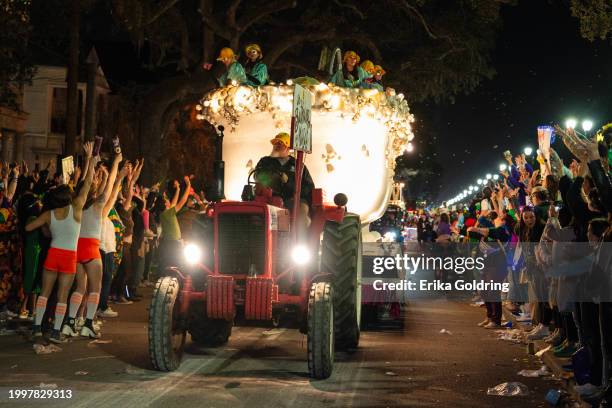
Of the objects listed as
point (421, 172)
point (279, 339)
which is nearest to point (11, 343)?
→ point (279, 339)

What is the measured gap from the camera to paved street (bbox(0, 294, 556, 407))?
8.04 meters

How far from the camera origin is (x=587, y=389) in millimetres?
8062

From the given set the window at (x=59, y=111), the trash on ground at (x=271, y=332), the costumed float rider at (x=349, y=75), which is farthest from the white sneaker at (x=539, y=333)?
the window at (x=59, y=111)

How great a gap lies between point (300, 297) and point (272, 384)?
1081mm

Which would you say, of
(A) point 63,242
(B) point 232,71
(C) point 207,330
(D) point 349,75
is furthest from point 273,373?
(D) point 349,75

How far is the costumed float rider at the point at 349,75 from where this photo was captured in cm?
1419

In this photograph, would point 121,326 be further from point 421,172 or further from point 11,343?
point 421,172

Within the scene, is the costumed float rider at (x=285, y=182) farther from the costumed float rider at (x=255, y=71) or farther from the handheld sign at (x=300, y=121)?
the costumed float rider at (x=255, y=71)

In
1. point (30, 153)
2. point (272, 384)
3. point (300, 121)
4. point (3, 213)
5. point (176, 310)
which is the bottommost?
point (272, 384)

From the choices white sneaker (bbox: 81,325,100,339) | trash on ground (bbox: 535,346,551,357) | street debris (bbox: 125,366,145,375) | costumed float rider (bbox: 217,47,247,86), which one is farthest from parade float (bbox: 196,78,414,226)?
street debris (bbox: 125,366,145,375)

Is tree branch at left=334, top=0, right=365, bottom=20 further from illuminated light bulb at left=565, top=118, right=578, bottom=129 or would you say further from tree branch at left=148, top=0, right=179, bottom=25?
illuminated light bulb at left=565, top=118, right=578, bottom=129

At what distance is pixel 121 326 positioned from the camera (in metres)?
13.1

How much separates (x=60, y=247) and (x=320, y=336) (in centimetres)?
378

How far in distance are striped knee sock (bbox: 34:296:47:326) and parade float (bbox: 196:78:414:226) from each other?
4287 mm
